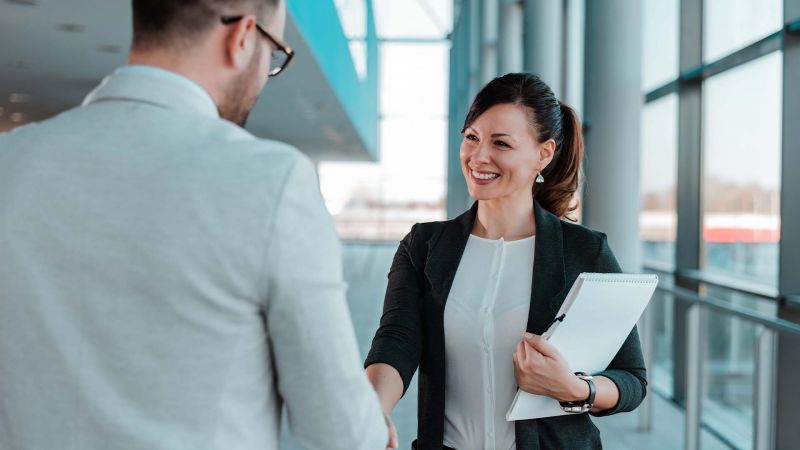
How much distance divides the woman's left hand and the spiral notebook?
0.08ft

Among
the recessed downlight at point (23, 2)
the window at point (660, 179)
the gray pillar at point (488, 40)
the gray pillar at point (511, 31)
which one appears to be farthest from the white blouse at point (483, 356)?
the gray pillar at point (488, 40)

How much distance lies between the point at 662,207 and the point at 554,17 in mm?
1933

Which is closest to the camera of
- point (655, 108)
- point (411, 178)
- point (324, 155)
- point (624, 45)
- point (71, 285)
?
point (71, 285)

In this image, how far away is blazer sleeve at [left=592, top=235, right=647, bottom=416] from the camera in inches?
65.4

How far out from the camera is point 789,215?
4.06 meters

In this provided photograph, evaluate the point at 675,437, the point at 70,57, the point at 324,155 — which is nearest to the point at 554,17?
the point at 675,437

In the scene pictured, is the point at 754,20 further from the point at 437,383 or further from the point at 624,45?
the point at 437,383

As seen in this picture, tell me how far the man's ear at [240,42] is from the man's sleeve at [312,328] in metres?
0.19

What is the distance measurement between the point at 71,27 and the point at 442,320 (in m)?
5.00

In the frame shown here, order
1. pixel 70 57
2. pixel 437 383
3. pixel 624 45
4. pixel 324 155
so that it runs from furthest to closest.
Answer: pixel 324 155, pixel 70 57, pixel 624 45, pixel 437 383

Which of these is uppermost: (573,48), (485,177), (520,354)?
(573,48)

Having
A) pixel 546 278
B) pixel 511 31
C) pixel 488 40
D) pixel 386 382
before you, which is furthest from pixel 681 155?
pixel 488 40

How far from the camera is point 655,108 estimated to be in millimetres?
6664

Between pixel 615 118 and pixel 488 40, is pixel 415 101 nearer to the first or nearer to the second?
pixel 488 40
